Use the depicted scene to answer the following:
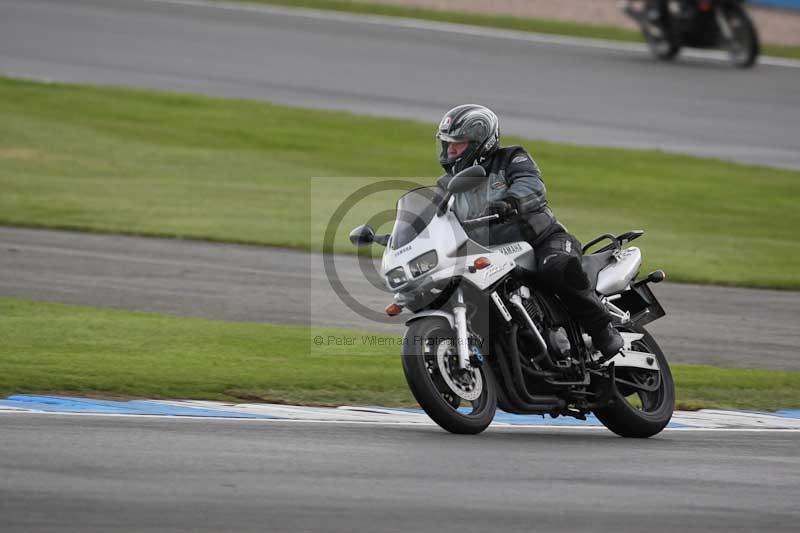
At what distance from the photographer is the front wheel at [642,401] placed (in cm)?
880

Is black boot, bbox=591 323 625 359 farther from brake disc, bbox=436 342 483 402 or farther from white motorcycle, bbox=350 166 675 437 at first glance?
brake disc, bbox=436 342 483 402

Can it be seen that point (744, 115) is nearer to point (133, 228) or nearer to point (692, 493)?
point (133, 228)

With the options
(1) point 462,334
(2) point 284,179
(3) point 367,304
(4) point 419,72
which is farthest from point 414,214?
(4) point 419,72

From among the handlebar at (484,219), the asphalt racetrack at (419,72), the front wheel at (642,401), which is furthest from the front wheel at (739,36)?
the handlebar at (484,219)

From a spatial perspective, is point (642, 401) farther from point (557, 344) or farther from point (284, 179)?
point (284, 179)

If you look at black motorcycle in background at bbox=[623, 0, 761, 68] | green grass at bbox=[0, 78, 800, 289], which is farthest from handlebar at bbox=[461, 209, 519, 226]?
black motorcycle in background at bbox=[623, 0, 761, 68]

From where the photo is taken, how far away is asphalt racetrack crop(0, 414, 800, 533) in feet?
19.9

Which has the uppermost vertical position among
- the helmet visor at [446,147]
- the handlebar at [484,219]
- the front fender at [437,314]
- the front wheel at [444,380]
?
the helmet visor at [446,147]

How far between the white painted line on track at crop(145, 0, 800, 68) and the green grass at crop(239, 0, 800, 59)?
0.41 metres

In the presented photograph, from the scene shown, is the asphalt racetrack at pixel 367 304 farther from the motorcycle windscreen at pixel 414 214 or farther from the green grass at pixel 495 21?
the green grass at pixel 495 21

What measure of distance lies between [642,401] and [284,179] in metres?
11.7

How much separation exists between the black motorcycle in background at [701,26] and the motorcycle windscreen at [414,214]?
20.3 meters

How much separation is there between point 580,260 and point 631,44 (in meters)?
23.8

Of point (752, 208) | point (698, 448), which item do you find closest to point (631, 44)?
point (752, 208)
